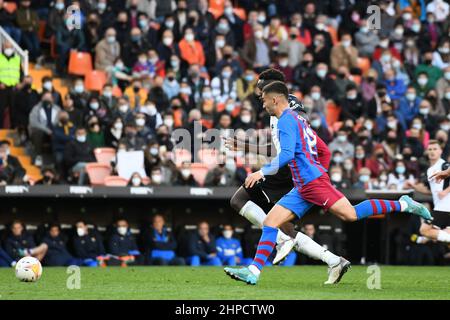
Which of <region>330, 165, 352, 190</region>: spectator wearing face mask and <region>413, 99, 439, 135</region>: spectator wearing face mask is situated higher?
<region>413, 99, 439, 135</region>: spectator wearing face mask

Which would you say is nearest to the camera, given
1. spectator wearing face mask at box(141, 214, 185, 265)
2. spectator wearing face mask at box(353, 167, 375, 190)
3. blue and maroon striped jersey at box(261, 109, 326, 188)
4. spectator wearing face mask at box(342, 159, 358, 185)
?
blue and maroon striped jersey at box(261, 109, 326, 188)

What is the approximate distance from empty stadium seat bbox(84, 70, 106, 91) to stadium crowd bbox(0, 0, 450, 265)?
248 millimetres

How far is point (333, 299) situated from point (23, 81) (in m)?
12.6

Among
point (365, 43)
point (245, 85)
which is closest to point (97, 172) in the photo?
point (245, 85)

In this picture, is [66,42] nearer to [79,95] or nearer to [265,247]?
[79,95]

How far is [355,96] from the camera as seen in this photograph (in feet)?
77.8

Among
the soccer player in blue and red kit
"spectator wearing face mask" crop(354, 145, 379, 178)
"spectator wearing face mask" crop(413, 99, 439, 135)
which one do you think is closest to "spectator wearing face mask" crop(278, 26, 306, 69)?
"spectator wearing face mask" crop(413, 99, 439, 135)

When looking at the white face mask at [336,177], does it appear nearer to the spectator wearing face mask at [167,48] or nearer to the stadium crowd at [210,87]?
the stadium crowd at [210,87]

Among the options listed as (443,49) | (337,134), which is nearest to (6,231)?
(337,134)

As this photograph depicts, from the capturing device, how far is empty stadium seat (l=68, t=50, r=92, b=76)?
22734 mm

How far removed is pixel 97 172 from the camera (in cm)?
1966

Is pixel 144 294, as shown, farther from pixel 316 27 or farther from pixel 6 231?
pixel 316 27

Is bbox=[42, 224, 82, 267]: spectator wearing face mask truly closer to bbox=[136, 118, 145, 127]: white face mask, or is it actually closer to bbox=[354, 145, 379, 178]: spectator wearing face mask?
bbox=[136, 118, 145, 127]: white face mask

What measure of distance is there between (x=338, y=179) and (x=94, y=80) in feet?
18.2
